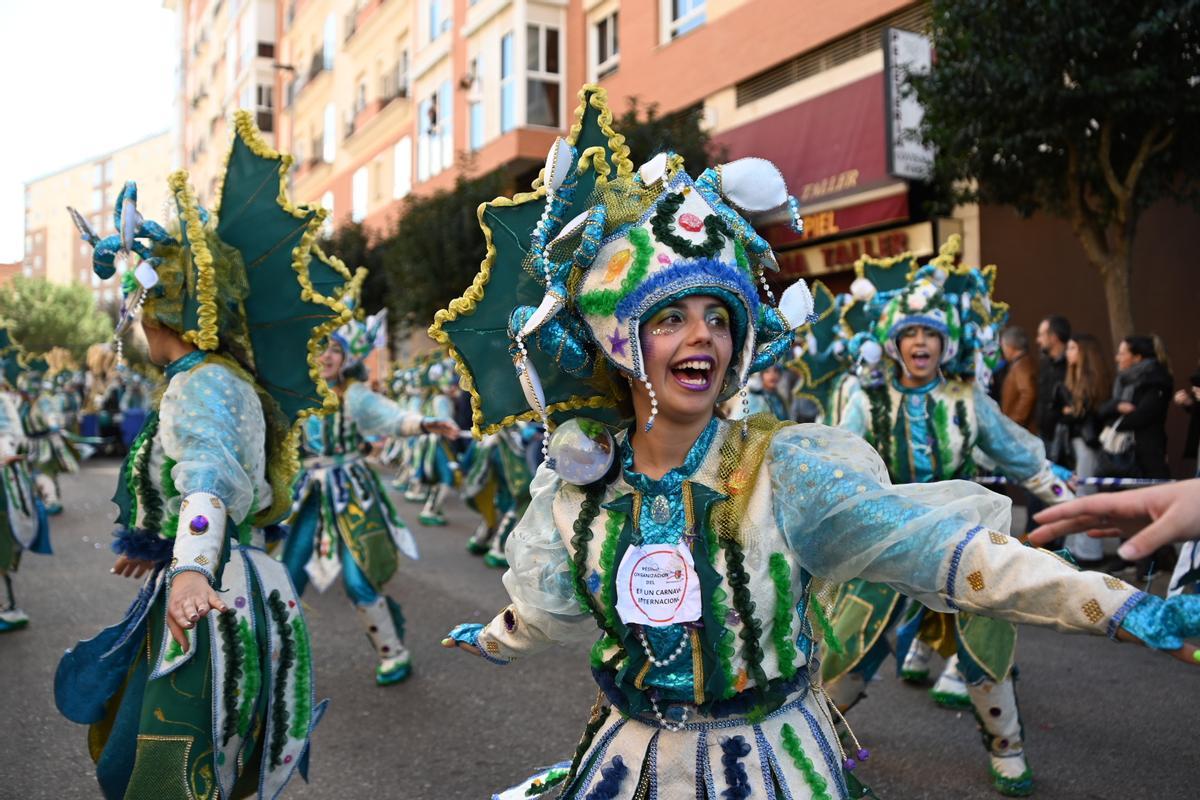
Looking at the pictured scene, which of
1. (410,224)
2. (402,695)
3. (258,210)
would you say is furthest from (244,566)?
(410,224)

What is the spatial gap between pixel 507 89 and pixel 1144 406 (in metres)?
16.0

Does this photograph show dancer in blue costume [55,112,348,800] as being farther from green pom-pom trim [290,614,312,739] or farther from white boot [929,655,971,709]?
white boot [929,655,971,709]

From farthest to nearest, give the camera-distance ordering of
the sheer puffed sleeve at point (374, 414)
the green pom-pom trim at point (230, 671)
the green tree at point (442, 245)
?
the green tree at point (442, 245)
the sheer puffed sleeve at point (374, 414)
the green pom-pom trim at point (230, 671)

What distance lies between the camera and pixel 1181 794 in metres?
3.87

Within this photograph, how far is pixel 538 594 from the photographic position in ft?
7.35

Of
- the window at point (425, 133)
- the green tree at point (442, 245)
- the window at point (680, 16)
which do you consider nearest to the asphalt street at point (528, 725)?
the green tree at point (442, 245)

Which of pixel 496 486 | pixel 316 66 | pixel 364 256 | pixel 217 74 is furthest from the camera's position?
pixel 217 74

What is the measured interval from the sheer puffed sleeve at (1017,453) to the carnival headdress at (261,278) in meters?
2.56

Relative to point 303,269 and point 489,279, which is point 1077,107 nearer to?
point 303,269

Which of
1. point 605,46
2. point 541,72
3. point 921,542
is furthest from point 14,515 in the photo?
point 605,46

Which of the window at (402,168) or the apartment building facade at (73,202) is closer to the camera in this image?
the apartment building facade at (73,202)

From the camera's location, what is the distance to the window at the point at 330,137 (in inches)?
1348

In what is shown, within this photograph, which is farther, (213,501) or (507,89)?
(507,89)

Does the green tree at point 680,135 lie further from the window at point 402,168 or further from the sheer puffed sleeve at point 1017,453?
the window at point 402,168
